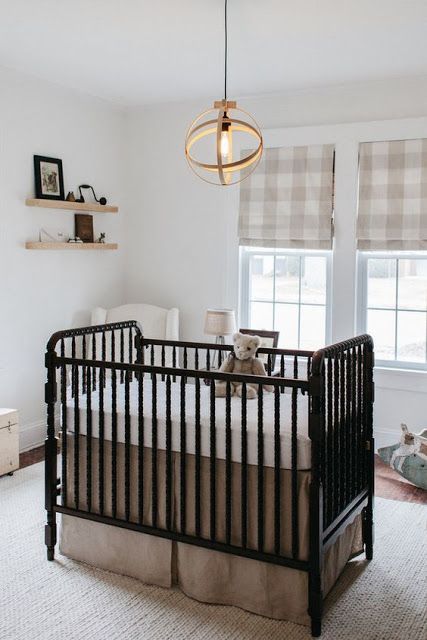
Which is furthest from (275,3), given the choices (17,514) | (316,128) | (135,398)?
(17,514)

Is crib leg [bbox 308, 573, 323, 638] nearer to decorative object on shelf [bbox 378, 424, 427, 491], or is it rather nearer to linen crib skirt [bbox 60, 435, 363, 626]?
linen crib skirt [bbox 60, 435, 363, 626]

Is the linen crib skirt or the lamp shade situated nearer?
the linen crib skirt

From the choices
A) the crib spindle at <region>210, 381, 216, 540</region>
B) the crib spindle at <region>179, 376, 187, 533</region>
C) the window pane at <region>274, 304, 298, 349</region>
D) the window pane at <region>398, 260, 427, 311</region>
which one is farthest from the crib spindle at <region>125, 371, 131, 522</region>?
the window pane at <region>398, 260, 427, 311</region>

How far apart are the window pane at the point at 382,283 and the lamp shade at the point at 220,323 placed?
3.34 feet

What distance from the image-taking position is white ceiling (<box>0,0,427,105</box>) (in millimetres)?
3174

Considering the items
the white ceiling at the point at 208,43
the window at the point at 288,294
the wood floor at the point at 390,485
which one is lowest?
the wood floor at the point at 390,485

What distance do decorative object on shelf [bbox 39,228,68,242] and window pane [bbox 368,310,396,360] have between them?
2310 mm

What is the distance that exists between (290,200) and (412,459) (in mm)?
2005

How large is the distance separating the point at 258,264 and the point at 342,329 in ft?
2.78

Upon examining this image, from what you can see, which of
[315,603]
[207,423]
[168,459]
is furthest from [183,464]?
[315,603]

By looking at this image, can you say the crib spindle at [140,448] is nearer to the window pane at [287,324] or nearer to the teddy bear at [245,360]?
the teddy bear at [245,360]

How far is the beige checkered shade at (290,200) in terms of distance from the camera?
4.60m

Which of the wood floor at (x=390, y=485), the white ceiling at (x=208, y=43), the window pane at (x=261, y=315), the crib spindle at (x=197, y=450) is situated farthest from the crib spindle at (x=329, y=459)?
the window pane at (x=261, y=315)

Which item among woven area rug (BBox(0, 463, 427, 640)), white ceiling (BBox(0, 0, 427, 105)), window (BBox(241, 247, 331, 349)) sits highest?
white ceiling (BBox(0, 0, 427, 105))
